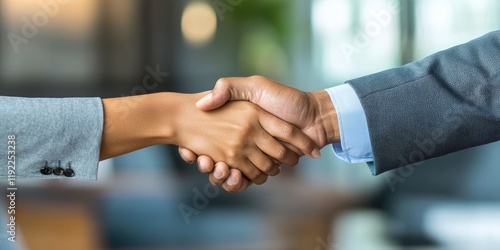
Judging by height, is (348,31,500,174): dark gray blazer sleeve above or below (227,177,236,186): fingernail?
above

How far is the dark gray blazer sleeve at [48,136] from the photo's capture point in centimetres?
160

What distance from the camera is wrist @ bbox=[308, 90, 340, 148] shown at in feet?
5.81

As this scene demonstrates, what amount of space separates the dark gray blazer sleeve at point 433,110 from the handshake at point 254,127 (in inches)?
5.4

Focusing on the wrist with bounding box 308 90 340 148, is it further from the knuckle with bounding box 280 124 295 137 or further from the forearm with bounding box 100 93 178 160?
the forearm with bounding box 100 93 178 160

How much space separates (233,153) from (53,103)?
43 centimetres

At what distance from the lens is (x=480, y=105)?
1659 mm

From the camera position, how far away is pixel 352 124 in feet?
5.65

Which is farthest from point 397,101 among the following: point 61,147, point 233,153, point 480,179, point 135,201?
point 480,179

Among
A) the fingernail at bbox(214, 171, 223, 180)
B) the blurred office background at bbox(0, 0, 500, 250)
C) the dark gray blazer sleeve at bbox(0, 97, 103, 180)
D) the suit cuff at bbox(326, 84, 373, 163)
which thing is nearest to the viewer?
the dark gray blazer sleeve at bbox(0, 97, 103, 180)

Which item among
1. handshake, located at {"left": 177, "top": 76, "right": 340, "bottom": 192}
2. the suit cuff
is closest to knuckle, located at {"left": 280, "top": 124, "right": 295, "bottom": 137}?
handshake, located at {"left": 177, "top": 76, "right": 340, "bottom": 192}

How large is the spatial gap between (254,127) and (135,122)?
0.91 ft

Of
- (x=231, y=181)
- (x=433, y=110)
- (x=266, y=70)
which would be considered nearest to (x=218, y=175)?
(x=231, y=181)

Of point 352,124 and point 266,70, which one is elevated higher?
point 352,124

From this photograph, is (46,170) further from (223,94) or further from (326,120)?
(326,120)
